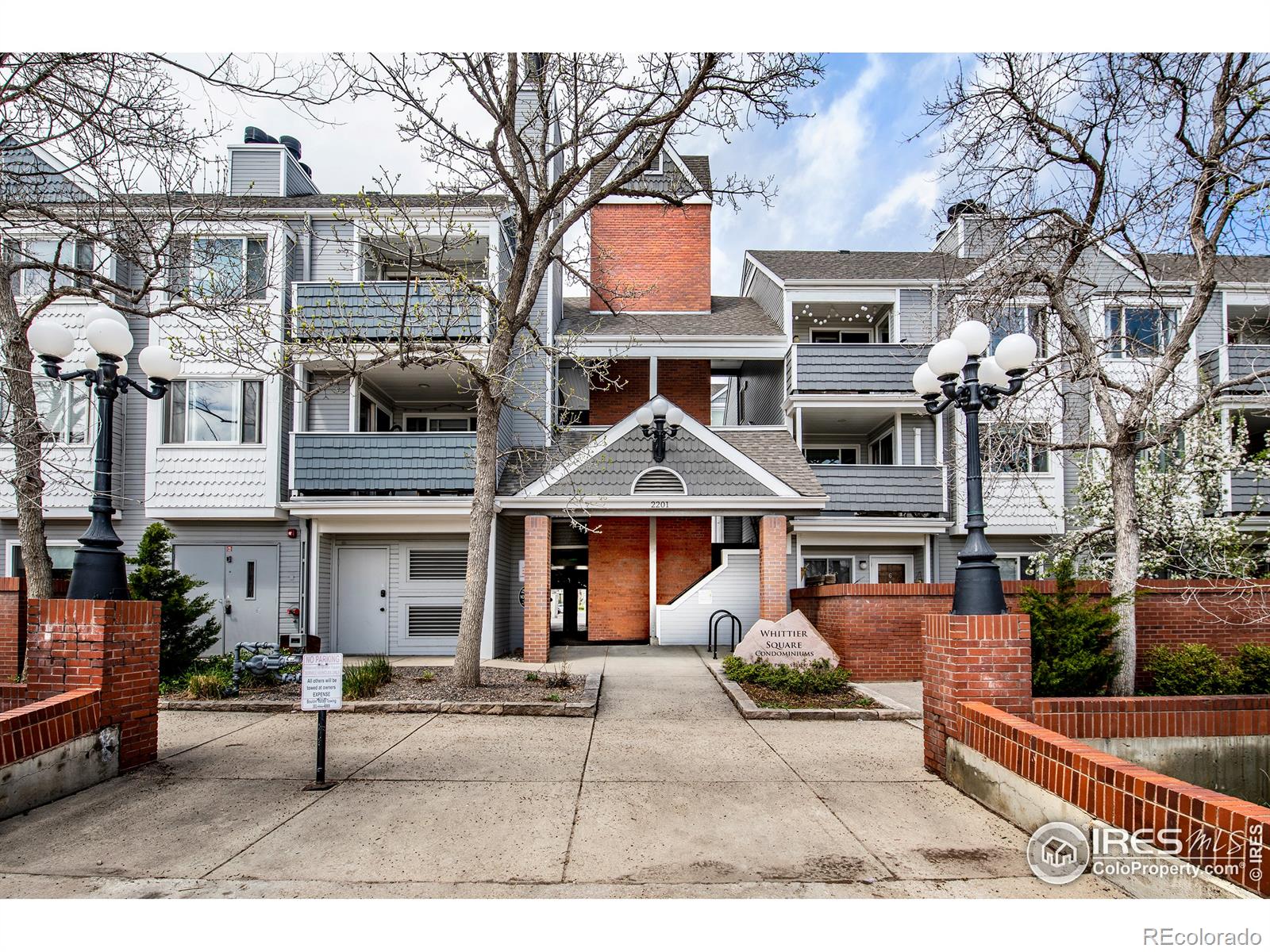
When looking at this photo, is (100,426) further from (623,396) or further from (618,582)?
(623,396)

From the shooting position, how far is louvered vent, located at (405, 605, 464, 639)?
51.1ft

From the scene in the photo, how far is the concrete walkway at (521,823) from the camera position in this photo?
3998 millimetres

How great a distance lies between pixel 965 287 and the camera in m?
10.0

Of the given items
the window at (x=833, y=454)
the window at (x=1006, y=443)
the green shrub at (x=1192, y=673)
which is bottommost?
the green shrub at (x=1192, y=673)

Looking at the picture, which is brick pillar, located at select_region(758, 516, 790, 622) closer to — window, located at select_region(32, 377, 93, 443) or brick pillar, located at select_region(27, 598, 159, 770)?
brick pillar, located at select_region(27, 598, 159, 770)

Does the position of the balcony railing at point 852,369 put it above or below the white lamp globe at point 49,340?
above

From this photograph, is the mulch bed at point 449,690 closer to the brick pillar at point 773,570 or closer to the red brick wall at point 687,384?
the brick pillar at point 773,570

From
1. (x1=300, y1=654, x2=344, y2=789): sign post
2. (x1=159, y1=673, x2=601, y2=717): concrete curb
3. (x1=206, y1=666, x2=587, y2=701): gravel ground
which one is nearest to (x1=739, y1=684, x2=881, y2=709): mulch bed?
(x1=159, y1=673, x2=601, y2=717): concrete curb

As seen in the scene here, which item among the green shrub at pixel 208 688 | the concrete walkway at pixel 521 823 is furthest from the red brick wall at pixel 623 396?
the concrete walkway at pixel 521 823

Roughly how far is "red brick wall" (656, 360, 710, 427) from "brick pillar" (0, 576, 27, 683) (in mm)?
12704

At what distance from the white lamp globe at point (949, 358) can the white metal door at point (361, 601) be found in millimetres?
12387

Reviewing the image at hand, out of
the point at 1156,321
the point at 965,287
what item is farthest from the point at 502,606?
the point at 1156,321

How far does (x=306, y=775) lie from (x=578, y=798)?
2.40 meters

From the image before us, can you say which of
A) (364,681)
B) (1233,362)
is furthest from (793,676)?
(1233,362)
